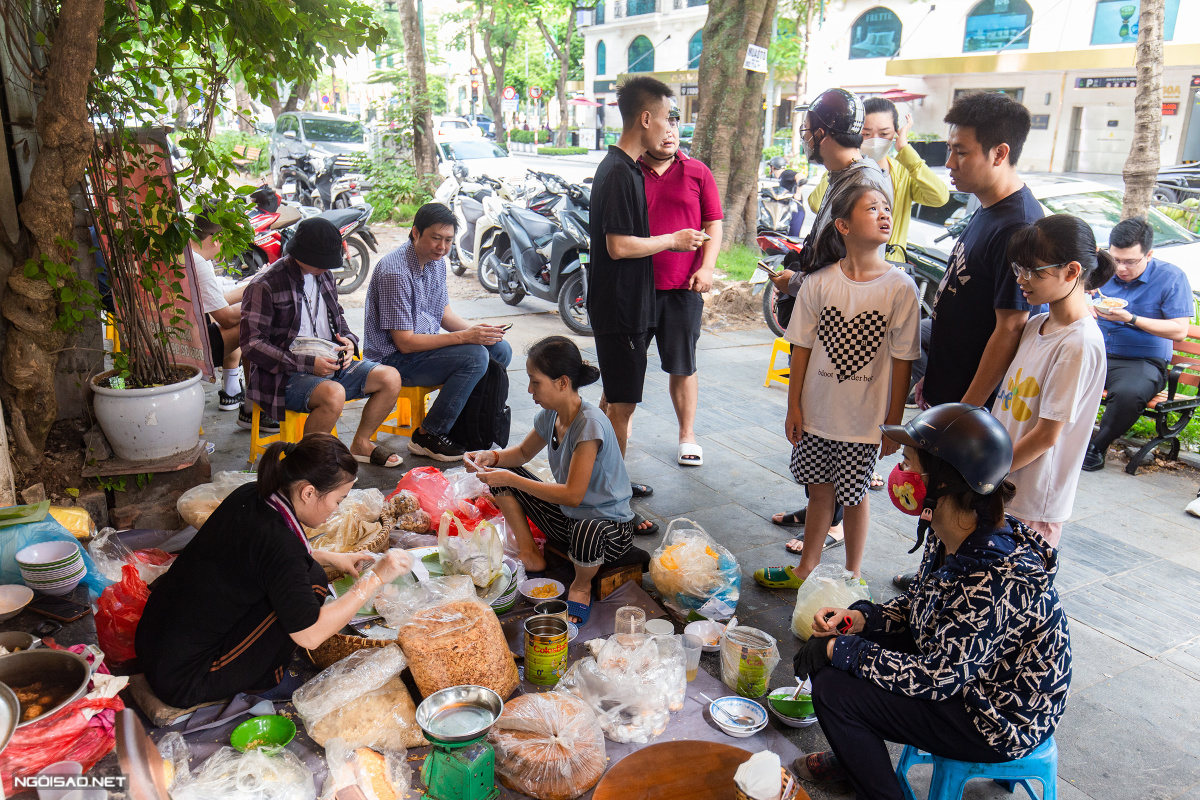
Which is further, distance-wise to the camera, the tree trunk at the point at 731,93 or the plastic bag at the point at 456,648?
the tree trunk at the point at 731,93

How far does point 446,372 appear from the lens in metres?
4.39

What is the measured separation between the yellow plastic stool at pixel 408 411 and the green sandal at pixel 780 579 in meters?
2.16

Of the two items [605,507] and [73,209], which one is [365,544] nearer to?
[605,507]

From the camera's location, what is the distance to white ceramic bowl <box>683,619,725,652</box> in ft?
9.26

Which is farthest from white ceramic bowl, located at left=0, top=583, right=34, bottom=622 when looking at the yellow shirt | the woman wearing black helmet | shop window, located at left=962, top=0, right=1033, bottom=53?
shop window, located at left=962, top=0, right=1033, bottom=53

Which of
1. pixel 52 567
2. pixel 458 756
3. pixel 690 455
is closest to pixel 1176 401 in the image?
pixel 690 455

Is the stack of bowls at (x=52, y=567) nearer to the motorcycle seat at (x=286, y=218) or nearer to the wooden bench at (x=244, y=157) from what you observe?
the wooden bench at (x=244, y=157)

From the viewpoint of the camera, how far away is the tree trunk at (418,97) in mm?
12289

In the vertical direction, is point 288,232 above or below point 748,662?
above

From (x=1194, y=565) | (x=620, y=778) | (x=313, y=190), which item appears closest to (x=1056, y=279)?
(x=620, y=778)

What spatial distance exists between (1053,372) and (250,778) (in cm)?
258

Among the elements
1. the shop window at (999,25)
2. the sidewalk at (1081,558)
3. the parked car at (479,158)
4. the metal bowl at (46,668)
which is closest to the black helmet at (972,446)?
the sidewalk at (1081,558)

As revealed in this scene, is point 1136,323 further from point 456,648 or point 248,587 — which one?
point 248,587

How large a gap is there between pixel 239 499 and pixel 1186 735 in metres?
3.03
